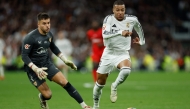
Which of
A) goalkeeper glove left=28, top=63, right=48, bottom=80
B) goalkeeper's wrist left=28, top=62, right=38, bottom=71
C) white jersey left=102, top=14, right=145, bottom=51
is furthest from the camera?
white jersey left=102, top=14, right=145, bottom=51

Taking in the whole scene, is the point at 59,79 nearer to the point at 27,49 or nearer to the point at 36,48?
the point at 36,48

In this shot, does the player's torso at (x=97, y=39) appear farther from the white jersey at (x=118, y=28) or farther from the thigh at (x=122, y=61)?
the thigh at (x=122, y=61)

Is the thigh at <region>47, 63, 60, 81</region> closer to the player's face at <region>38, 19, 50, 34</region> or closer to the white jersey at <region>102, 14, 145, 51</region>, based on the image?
the player's face at <region>38, 19, 50, 34</region>

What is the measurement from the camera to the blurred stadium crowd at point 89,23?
32.3m

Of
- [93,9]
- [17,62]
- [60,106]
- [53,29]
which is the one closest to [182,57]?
[93,9]

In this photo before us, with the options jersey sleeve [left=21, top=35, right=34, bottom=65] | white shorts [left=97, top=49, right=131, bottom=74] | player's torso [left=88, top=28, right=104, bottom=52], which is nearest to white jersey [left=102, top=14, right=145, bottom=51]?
white shorts [left=97, top=49, right=131, bottom=74]

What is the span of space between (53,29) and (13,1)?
381 cm

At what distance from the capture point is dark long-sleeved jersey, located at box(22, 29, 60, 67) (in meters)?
9.87

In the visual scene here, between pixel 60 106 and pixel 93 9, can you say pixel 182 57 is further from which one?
pixel 60 106

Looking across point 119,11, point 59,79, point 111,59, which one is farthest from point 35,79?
point 119,11

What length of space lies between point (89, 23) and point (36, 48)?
24.9 m

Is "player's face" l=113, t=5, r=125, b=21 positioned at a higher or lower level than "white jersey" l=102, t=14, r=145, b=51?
higher

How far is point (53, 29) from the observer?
33469 mm

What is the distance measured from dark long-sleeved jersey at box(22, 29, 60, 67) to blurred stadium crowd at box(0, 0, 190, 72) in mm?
20993
